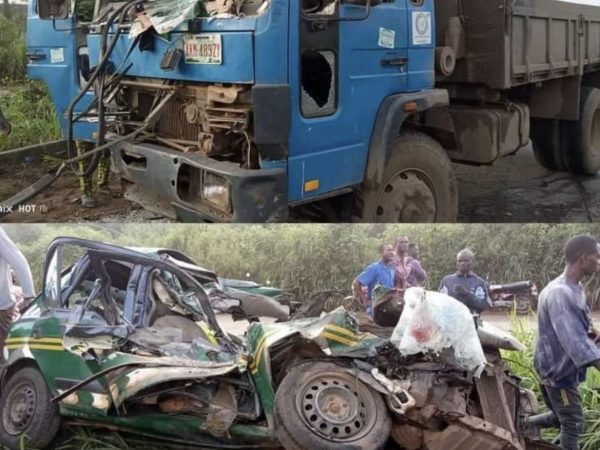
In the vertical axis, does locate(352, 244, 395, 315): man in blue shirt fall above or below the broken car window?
below

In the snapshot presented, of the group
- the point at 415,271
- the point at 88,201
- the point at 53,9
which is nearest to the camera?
the point at 415,271

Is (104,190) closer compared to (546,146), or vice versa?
(104,190)

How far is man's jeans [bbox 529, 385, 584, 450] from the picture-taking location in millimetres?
2793

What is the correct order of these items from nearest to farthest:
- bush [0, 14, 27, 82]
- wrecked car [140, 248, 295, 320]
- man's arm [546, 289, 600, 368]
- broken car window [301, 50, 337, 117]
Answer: man's arm [546, 289, 600, 368] → broken car window [301, 50, 337, 117] → wrecked car [140, 248, 295, 320] → bush [0, 14, 27, 82]

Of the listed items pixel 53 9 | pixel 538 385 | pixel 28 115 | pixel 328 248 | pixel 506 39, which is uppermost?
pixel 53 9

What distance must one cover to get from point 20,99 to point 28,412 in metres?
1.39

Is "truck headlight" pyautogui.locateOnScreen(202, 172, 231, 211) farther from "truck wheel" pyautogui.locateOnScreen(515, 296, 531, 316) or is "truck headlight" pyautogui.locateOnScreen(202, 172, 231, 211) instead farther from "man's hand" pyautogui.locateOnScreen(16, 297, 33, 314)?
"truck wheel" pyautogui.locateOnScreen(515, 296, 531, 316)

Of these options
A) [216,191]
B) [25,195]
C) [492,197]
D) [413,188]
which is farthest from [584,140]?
[25,195]

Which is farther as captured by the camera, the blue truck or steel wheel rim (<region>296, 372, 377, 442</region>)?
the blue truck

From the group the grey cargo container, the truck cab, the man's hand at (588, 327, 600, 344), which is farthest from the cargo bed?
the man's hand at (588, 327, 600, 344)

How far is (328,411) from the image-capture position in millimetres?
2439

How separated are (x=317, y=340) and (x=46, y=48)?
6.74 feet

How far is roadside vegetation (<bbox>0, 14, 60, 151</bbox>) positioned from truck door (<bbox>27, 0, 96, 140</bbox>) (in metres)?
0.05

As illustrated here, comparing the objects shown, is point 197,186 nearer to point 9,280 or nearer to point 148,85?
point 148,85
